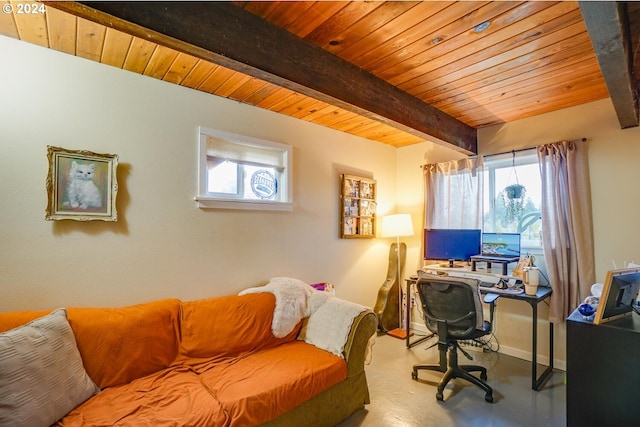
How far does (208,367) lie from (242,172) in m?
1.57

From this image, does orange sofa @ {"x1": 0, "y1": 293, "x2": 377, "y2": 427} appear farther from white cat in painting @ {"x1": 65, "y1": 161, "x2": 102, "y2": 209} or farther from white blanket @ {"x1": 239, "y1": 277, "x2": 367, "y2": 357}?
white cat in painting @ {"x1": 65, "y1": 161, "x2": 102, "y2": 209}

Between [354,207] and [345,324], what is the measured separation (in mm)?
1649

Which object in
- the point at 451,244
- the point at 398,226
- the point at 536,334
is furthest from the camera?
the point at 398,226

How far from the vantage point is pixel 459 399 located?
2275 millimetres

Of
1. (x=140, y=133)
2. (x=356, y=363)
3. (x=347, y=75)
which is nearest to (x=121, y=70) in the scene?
(x=140, y=133)

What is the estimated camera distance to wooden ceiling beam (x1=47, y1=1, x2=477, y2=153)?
1.25 m

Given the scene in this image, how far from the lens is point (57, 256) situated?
188 centimetres

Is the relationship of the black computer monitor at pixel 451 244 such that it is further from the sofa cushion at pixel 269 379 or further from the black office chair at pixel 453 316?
the sofa cushion at pixel 269 379

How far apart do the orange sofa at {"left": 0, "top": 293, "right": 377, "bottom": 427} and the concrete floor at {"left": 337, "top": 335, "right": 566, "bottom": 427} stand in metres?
0.21

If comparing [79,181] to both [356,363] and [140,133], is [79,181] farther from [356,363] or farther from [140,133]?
[356,363]

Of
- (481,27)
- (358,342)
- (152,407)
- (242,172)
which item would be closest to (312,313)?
(358,342)

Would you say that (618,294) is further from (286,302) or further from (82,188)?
(82,188)

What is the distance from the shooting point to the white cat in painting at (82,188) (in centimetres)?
192

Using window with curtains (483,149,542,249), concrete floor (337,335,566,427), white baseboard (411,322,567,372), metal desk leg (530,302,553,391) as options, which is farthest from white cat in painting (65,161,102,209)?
white baseboard (411,322,567,372)
